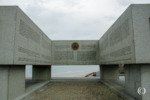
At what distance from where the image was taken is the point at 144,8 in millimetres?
13414

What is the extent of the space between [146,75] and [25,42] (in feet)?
30.0

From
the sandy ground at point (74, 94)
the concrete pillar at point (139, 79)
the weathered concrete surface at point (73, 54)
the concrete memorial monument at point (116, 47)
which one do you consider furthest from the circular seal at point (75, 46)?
the concrete pillar at point (139, 79)

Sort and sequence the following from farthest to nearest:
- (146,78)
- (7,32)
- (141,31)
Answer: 1. (7,32)
2. (146,78)
3. (141,31)

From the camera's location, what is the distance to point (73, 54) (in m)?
33.8

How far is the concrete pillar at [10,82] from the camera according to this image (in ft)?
46.2

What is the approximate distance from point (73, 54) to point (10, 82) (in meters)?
19.7

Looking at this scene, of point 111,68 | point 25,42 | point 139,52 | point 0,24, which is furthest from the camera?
point 111,68

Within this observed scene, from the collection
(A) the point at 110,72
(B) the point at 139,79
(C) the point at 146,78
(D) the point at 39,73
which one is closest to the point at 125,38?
(B) the point at 139,79

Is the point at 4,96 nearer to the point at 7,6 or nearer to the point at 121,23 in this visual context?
the point at 7,6

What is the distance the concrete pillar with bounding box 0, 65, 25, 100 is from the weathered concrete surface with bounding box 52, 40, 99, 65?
17.2 metres

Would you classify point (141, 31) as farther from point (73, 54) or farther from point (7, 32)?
point (73, 54)

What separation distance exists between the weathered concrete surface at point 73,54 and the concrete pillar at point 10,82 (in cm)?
1723

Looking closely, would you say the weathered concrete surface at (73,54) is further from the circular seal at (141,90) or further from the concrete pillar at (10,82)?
the circular seal at (141,90)

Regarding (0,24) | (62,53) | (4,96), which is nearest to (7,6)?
(0,24)
